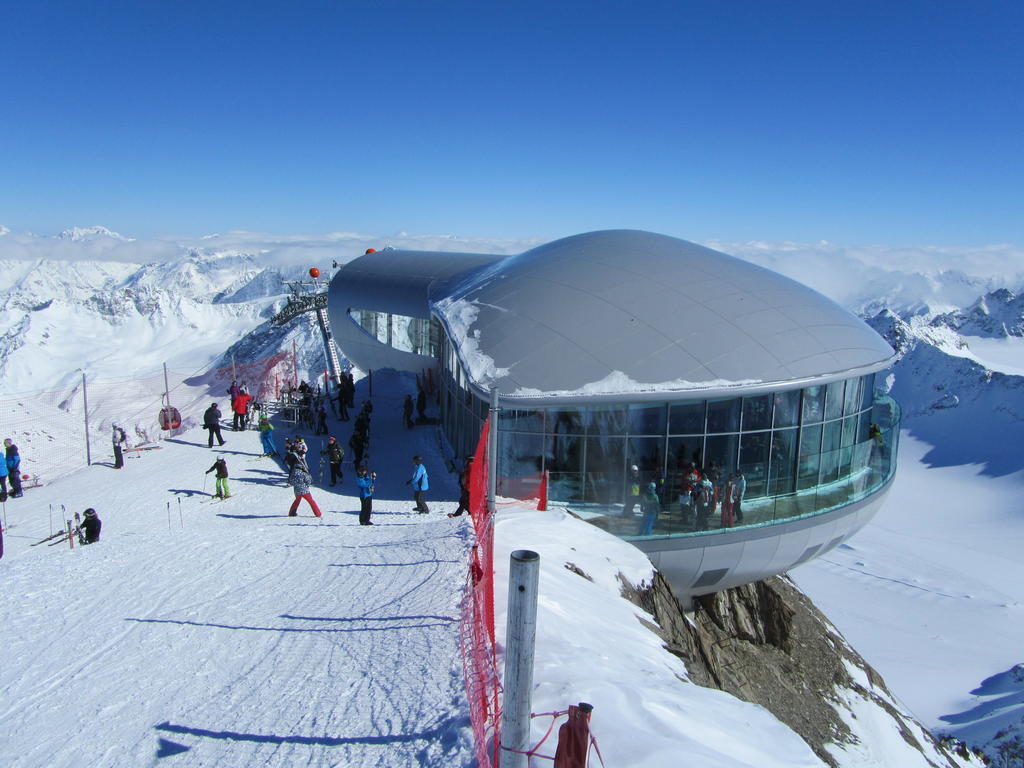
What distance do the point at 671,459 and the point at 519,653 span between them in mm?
10140

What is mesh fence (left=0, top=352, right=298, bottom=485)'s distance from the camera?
27.5 m

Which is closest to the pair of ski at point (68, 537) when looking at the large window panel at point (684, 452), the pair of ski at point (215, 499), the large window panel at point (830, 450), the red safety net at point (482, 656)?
the pair of ski at point (215, 499)

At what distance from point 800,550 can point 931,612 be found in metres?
47.2

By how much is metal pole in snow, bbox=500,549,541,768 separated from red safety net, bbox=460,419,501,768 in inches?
42.4

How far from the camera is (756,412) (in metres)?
14.1

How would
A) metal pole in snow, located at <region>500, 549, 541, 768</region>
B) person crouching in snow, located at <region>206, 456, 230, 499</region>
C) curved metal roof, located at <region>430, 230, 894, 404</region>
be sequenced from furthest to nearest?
person crouching in snow, located at <region>206, 456, 230, 499</region> < curved metal roof, located at <region>430, 230, 894, 404</region> < metal pole in snow, located at <region>500, 549, 541, 768</region>

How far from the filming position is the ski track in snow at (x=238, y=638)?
654 centimetres

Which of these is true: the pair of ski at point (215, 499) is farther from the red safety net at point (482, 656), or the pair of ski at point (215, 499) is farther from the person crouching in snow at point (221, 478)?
the red safety net at point (482, 656)

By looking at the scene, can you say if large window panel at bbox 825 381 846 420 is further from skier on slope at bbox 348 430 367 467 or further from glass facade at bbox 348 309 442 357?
glass facade at bbox 348 309 442 357

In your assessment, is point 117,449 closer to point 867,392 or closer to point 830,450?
point 830,450

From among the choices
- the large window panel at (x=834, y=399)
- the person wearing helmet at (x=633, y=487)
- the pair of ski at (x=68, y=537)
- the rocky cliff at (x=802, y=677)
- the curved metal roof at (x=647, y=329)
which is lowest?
the rocky cliff at (x=802, y=677)

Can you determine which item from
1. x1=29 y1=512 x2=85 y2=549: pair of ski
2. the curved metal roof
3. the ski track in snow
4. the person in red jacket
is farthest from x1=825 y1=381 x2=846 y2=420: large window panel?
the person in red jacket

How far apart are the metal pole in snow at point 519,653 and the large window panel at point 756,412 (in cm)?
1075

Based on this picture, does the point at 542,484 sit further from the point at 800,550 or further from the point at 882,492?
the point at 882,492
